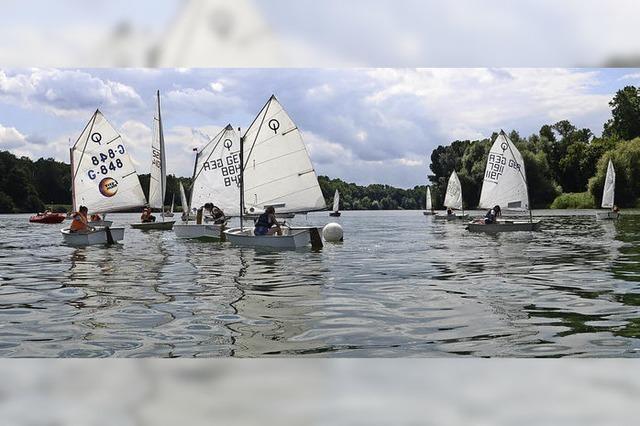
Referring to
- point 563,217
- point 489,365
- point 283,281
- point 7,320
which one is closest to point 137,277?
point 283,281

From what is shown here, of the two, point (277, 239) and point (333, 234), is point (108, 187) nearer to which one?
point (277, 239)

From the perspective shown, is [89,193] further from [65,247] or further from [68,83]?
[68,83]

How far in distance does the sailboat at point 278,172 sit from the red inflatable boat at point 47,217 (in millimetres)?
3115

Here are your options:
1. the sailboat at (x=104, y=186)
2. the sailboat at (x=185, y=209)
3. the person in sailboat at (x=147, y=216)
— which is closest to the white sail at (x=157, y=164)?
the sailboat at (x=104, y=186)

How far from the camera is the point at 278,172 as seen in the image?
14430mm

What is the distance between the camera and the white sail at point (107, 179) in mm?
12914

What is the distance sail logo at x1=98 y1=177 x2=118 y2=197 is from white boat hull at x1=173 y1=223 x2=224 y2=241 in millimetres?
2395

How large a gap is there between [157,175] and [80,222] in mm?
3141

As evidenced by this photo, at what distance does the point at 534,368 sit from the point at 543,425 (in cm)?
110

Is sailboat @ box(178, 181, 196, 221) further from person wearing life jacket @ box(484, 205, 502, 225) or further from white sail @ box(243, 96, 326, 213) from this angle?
person wearing life jacket @ box(484, 205, 502, 225)

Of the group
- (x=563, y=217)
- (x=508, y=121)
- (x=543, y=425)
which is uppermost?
(x=508, y=121)

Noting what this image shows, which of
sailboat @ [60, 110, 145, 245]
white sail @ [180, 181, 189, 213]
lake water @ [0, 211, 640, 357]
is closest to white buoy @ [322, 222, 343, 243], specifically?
lake water @ [0, 211, 640, 357]

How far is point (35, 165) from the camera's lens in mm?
8156

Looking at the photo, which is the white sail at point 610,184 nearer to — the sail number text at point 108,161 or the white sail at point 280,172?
the white sail at point 280,172
